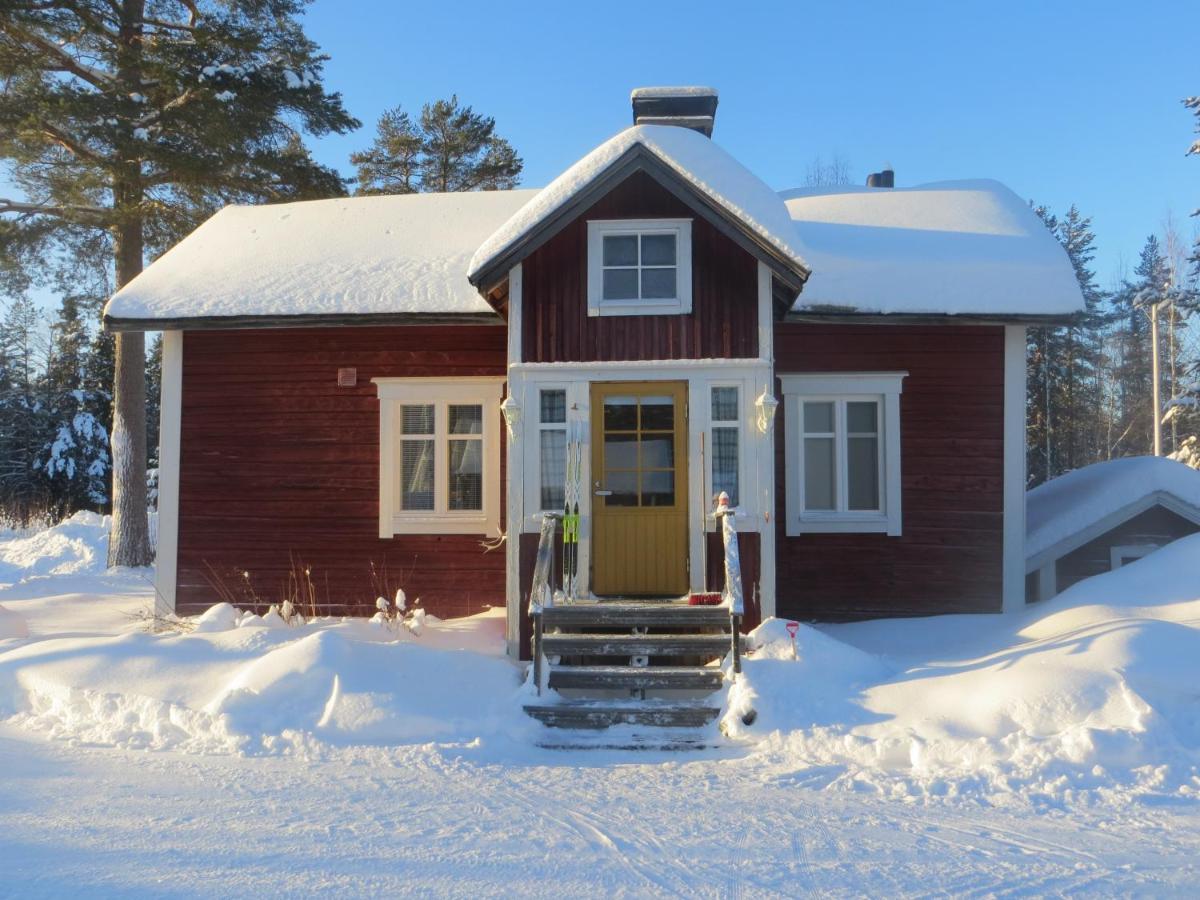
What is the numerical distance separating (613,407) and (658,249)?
1.68m

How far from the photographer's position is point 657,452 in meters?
9.47

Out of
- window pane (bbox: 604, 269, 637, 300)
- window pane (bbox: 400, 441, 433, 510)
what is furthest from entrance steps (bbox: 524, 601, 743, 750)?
window pane (bbox: 400, 441, 433, 510)

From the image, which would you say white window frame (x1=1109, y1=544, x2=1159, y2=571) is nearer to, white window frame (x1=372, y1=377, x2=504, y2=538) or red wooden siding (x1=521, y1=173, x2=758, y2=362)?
red wooden siding (x1=521, y1=173, x2=758, y2=362)

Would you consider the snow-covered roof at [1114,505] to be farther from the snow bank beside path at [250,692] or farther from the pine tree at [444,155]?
the pine tree at [444,155]

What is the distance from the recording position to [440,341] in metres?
11.2

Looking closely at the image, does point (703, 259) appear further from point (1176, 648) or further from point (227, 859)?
point (227, 859)

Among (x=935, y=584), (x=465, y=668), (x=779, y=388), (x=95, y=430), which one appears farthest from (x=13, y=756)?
(x=95, y=430)

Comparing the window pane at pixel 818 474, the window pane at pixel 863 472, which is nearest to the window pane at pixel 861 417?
the window pane at pixel 863 472

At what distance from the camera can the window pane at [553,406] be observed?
9.37 meters

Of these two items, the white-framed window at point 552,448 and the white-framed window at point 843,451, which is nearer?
the white-framed window at point 552,448

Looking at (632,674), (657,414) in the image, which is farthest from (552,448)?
(632,674)

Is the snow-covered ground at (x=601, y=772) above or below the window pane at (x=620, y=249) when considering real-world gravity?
below

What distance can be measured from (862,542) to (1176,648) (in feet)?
13.7

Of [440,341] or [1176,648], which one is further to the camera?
[440,341]
